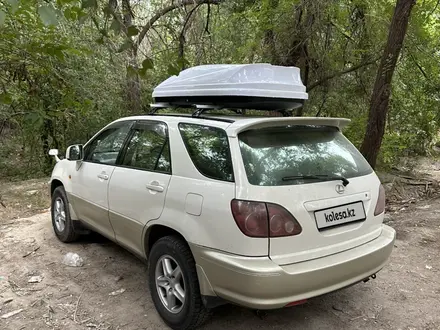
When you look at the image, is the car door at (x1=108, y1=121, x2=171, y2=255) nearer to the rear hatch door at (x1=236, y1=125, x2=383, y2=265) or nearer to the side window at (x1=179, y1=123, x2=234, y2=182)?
the side window at (x1=179, y1=123, x2=234, y2=182)

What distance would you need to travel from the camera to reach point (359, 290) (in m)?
3.62

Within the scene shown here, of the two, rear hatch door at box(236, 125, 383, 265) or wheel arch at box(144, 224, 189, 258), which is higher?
rear hatch door at box(236, 125, 383, 265)

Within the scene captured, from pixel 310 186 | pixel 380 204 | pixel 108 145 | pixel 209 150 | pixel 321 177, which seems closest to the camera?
pixel 310 186

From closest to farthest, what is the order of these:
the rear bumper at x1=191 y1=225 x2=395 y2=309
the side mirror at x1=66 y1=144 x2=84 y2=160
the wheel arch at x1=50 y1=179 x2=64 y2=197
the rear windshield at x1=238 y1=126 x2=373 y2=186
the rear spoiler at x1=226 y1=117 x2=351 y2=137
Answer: the rear bumper at x1=191 y1=225 x2=395 y2=309 → the rear windshield at x1=238 y1=126 x2=373 y2=186 → the rear spoiler at x1=226 y1=117 x2=351 y2=137 → the side mirror at x1=66 y1=144 x2=84 y2=160 → the wheel arch at x1=50 y1=179 x2=64 y2=197

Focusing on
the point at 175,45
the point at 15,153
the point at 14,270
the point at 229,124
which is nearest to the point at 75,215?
the point at 14,270

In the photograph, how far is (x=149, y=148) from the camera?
3.48m

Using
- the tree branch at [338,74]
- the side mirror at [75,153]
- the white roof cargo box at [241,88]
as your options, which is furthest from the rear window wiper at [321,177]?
the tree branch at [338,74]

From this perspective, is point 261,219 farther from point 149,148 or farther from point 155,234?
point 149,148

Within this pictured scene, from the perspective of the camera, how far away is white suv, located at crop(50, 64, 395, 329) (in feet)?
8.19

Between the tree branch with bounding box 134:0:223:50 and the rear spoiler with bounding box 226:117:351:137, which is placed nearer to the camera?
the rear spoiler with bounding box 226:117:351:137

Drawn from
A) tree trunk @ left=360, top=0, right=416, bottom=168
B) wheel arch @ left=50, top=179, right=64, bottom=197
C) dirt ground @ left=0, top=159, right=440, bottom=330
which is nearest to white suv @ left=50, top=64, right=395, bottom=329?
dirt ground @ left=0, top=159, right=440, bottom=330

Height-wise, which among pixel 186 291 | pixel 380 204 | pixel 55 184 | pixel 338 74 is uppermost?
pixel 338 74

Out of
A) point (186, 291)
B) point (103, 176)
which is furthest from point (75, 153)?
point (186, 291)

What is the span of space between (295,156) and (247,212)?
637mm
